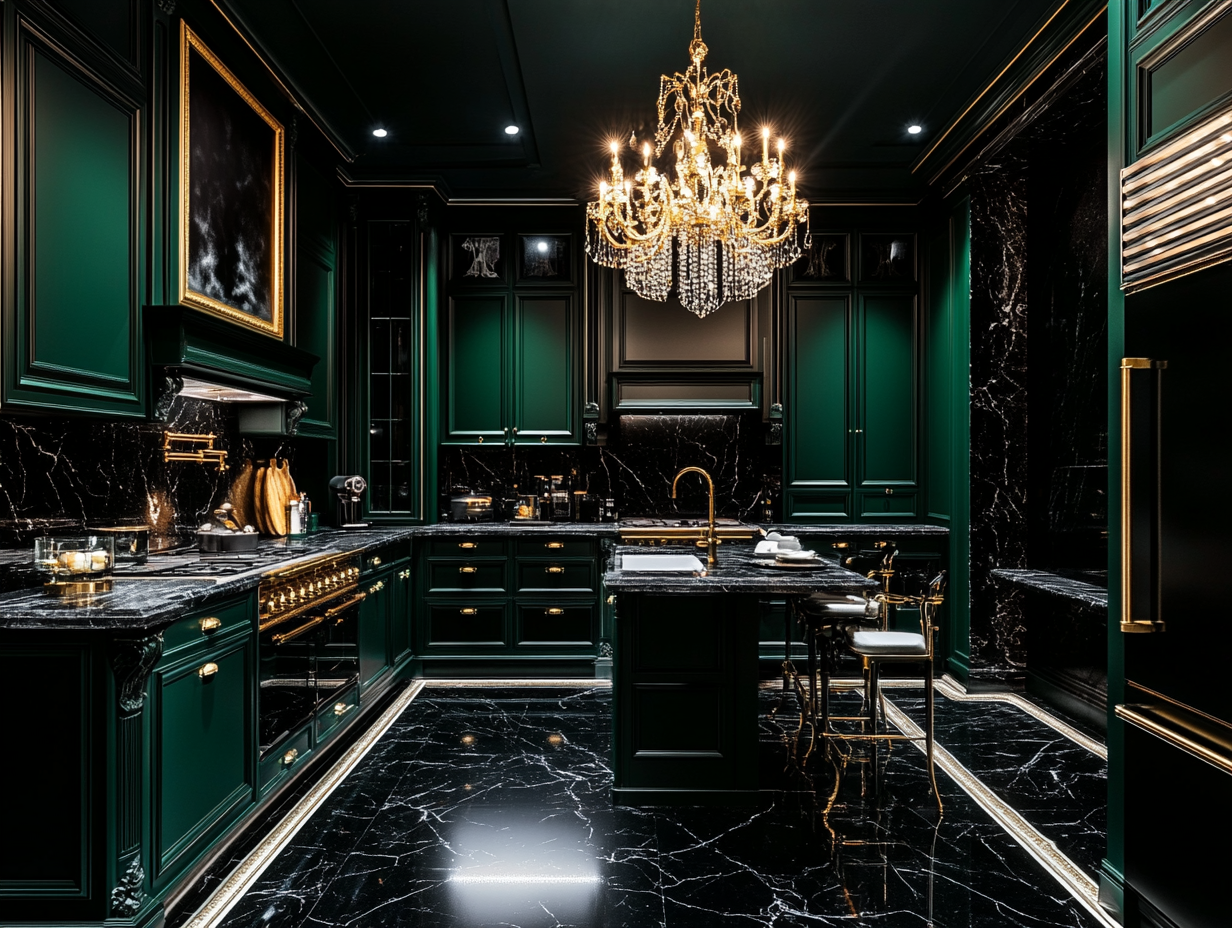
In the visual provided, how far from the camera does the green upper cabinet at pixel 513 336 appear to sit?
16.9 ft

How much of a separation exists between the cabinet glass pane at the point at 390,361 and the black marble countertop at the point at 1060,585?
3.74 meters

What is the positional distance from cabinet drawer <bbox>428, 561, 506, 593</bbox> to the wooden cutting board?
3.79ft

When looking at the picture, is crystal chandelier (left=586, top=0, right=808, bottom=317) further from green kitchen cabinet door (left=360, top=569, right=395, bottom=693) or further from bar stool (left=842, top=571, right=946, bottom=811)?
green kitchen cabinet door (left=360, top=569, right=395, bottom=693)

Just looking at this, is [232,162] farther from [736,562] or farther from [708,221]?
[736,562]

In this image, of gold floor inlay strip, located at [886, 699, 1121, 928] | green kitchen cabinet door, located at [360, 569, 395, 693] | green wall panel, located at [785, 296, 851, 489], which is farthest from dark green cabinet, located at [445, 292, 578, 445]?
gold floor inlay strip, located at [886, 699, 1121, 928]

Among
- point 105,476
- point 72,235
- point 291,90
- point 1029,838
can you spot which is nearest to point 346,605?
point 105,476

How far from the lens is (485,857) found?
252 cm

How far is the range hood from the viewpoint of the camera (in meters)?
→ 2.73

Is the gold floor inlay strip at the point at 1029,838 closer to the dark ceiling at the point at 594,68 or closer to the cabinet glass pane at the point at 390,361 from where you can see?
the dark ceiling at the point at 594,68

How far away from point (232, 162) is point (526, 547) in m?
2.67

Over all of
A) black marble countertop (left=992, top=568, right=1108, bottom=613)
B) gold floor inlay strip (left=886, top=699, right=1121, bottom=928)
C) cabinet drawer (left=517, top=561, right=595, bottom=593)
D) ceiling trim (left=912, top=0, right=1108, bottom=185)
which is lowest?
gold floor inlay strip (left=886, top=699, right=1121, bottom=928)

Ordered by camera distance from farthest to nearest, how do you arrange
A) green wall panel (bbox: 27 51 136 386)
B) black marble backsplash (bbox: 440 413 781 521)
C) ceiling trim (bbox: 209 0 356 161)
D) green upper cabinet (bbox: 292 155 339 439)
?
black marble backsplash (bbox: 440 413 781 521) → green upper cabinet (bbox: 292 155 339 439) → ceiling trim (bbox: 209 0 356 161) → green wall panel (bbox: 27 51 136 386)

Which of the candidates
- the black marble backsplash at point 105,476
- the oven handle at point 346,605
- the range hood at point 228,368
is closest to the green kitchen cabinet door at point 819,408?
the oven handle at point 346,605

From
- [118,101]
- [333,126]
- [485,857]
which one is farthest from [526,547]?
[118,101]
